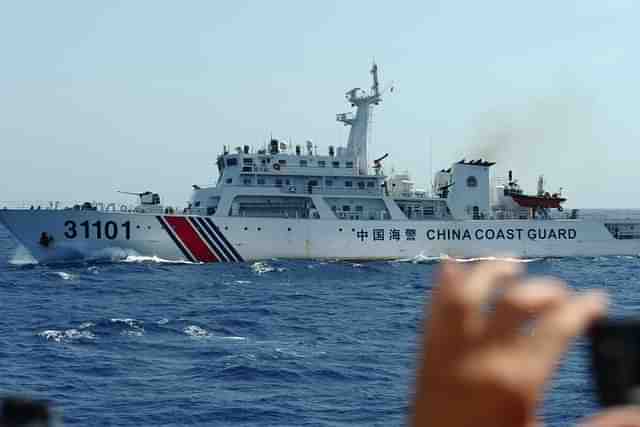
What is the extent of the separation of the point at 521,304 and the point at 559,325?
7 centimetres

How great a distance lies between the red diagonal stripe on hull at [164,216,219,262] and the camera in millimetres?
32625

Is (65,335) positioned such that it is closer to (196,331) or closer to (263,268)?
(196,331)

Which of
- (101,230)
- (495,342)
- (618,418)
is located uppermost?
(101,230)

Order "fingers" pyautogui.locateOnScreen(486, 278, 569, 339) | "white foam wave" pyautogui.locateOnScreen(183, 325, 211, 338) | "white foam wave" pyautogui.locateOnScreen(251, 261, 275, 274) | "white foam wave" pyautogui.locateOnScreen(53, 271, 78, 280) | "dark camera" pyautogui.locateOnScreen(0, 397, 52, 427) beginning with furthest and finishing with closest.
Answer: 1. "white foam wave" pyautogui.locateOnScreen(251, 261, 275, 274)
2. "white foam wave" pyautogui.locateOnScreen(53, 271, 78, 280)
3. "white foam wave" pyautogui.locateOnScreen(183, 325, 211, 338)
4. "dark camera" pyautogui.locateOnScreen(0, 397, 52, 427)
5. "fingers" pyautogui.locateOnScreen(486, 278, 569, 339)

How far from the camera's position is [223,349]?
1493 centimetres

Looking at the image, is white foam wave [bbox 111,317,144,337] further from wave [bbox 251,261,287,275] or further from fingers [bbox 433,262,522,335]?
fingers [bbox 433,262,522,335]

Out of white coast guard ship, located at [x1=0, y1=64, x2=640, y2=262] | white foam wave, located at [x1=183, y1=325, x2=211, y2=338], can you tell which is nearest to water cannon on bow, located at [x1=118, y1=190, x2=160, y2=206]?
white coast guard ship, located at [x1=0, y1=64, x2=640, y2=262]

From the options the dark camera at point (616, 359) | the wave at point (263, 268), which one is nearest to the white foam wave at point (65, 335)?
the wave at point (263, 268)

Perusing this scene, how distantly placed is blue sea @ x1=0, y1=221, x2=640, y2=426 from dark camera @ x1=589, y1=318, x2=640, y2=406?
2.38 metres

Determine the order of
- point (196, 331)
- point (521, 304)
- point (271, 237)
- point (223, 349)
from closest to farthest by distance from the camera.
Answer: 1. point (521, 304)
2. point (223, 349)
3. point (196, 331)
4. point (271, 237)

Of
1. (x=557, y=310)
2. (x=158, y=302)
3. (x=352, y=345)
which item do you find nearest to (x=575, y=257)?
(x=158, y=302)

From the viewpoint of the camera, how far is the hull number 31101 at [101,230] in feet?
108

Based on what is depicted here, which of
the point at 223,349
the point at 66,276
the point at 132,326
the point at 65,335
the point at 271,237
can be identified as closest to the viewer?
the point at 223,349

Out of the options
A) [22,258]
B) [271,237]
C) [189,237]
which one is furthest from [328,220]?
[22,258]
